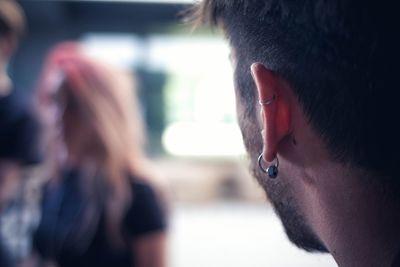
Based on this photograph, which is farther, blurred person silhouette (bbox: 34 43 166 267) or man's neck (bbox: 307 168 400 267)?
blurred person silhouette (bbox: 34 43 166 267)

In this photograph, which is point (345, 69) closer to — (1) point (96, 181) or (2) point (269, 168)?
(2) point (269, 168)

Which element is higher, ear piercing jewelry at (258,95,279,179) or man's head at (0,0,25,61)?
ear piercing jewelry at (258,95,279,179)

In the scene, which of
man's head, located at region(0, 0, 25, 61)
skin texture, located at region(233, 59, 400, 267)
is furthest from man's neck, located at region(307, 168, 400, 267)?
man's head, located at region(0, 0, 25, 61)

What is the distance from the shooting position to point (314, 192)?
1.91 ft

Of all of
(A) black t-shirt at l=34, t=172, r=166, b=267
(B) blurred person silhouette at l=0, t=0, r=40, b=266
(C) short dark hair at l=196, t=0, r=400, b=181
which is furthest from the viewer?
(B) blurred person silhouette at l=0, t=0, r=40, b=266

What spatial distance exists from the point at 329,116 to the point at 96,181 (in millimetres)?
983

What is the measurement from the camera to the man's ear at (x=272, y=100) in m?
0.56

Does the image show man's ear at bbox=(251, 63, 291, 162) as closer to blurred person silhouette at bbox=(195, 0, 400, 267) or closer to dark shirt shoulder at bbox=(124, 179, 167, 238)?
blurred person silhouette at bbox=(195, 0, 400, 267)

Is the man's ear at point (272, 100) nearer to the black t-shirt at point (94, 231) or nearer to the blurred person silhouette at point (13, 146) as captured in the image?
the black t-shirt at point (94, 231)

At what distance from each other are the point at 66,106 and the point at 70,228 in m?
0.31

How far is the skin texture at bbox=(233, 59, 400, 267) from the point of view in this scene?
53cm

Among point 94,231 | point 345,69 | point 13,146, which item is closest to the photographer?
point 345,69

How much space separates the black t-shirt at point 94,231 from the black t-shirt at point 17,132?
0.62 m

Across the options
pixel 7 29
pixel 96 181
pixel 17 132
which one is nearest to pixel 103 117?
pixel 96 181
